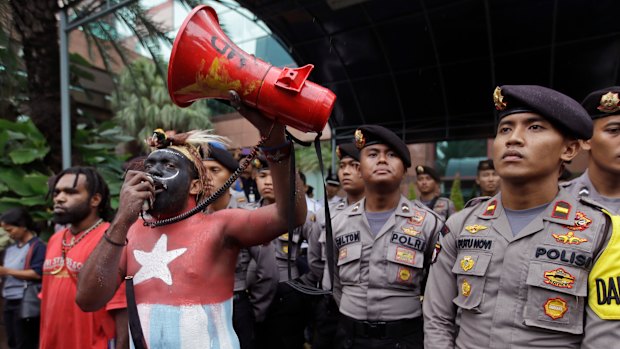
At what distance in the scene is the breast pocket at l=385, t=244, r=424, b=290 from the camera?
2.72 metres

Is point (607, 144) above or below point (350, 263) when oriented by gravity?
above

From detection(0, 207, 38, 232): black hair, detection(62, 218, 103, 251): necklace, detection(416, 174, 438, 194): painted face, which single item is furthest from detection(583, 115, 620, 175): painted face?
detection(0, 207, 38, 232): black hair

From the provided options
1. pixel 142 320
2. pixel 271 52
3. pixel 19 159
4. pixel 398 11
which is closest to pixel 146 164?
pixel 142 320

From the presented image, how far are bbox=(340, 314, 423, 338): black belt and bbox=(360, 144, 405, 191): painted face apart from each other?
2.94ft

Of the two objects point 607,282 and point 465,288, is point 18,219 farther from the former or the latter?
point 607,282

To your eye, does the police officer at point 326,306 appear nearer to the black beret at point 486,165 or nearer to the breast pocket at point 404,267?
the breast pocket at point 404,267

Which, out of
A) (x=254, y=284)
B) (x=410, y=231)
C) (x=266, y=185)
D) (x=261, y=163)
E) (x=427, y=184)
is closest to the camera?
(x=410, y=231)

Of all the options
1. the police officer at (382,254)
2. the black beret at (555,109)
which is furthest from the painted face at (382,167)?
the black beret at (555,109)

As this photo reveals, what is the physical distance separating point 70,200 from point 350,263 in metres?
2.04

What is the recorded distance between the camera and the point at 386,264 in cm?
278

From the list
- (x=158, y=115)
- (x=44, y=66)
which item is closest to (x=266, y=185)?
(x=44, y=66)

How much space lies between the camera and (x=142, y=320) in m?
1.89

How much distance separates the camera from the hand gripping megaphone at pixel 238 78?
1.61 metres

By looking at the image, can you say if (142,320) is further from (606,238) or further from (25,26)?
(25,26)
